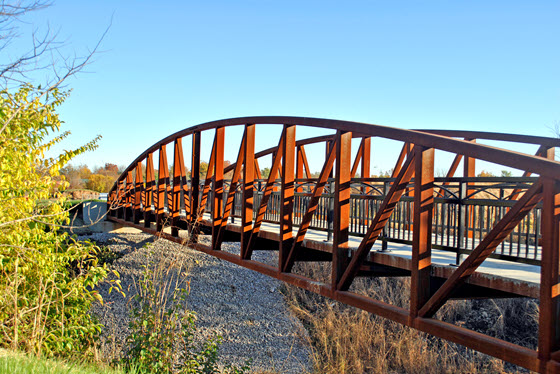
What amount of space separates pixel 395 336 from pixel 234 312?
5722 mm

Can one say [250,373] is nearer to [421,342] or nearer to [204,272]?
[421,342]

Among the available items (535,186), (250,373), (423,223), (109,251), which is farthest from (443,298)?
(109,251)

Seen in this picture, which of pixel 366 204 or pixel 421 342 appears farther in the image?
pixel 421 342

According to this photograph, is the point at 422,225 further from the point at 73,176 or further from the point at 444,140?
the point at 73,176

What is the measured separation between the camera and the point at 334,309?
17.4m

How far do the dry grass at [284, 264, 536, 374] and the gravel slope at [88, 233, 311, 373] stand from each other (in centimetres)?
80

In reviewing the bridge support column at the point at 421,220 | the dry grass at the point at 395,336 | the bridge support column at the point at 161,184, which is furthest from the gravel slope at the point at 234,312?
the bridge support column at the point at 421,220

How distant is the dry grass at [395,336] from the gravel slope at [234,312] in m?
0.80

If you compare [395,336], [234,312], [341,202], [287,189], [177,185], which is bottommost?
[395,336]

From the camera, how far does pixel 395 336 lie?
1521cm

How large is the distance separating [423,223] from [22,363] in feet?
15.0

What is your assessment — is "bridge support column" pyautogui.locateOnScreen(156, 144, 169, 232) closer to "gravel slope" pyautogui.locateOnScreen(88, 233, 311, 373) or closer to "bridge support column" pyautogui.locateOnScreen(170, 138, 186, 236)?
"bridge support column" pyautogui.locateOnScreen(170, 138, 186, 236)

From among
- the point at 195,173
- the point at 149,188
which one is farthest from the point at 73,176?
the point at 195,173

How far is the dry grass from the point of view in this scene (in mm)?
13648
